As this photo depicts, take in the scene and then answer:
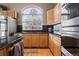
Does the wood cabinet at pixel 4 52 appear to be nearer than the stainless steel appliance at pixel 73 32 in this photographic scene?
No

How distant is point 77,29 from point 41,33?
3.16 m

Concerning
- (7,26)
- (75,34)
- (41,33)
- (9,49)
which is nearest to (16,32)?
(7,26)

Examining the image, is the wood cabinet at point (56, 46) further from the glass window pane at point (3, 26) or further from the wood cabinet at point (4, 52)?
the glass window pane at point (3, 26)

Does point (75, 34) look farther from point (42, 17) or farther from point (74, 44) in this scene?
point (42, 17)

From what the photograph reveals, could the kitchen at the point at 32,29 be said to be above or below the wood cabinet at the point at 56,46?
above

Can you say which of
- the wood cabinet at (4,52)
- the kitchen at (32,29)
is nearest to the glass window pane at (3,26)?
the kitchen at (32,29)

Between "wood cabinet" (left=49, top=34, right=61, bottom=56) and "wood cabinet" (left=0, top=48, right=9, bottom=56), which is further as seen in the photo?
"wood cabinet" (left=49, top=34, right=61, bottom=56)

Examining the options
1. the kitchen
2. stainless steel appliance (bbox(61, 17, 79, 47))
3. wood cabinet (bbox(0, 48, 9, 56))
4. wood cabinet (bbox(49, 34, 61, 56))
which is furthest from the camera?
wood cabinet (bbox(49, 34, 61, 56))

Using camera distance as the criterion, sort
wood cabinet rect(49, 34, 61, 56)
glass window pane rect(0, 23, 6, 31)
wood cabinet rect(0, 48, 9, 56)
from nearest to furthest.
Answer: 1. wood cabinet rect(0, 48, 9, 56)
2. glass window pane rect(0, 23, 6, 31)
3. wood cabinet rect(49, 34, 61, 56)

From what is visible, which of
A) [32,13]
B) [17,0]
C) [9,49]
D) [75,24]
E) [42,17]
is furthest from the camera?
[32,13]

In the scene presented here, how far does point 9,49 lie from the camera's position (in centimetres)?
171

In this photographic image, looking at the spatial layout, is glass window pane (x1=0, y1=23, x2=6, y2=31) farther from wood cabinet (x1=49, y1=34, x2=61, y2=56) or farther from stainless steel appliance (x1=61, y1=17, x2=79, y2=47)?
stainless steel appliance (x1=61, y1=17, x2=79, y2=47)

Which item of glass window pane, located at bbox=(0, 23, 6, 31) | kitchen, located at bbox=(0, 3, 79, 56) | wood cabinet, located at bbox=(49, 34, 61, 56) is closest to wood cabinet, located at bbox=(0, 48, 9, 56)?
kitchen, located at bbox=(0, 3, 79, 56)

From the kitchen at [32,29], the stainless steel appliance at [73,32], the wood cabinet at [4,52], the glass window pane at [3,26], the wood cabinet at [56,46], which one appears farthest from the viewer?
the wood cabinet at [56,46]
